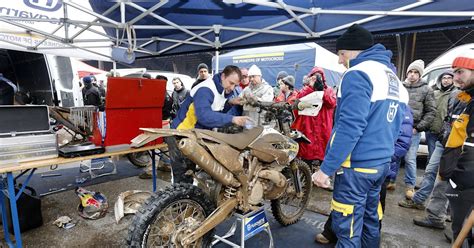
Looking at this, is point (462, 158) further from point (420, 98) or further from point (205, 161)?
point (420, 98)

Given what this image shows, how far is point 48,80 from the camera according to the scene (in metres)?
6.05

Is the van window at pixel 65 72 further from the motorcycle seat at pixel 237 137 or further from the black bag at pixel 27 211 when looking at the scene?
the motorcycle seat at pixel 237 137

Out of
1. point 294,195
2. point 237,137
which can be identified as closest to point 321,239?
point 294,195

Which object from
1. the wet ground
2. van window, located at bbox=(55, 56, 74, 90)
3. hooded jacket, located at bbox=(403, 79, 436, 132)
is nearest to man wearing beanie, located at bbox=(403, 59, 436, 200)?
hooded jacket, located at bbox=(403, 79, 436, 132)

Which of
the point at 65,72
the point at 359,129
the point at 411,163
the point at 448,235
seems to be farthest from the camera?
the point at 65,72

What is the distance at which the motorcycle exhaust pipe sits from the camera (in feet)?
5.98

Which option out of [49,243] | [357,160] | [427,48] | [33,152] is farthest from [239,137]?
[427,48]

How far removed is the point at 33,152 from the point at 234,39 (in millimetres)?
2744

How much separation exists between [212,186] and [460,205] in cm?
185

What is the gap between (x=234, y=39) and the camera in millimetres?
3809

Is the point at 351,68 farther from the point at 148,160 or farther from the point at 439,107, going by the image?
the point at 148,160

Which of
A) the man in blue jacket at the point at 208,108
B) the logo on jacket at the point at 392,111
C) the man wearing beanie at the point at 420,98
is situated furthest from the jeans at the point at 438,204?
the man in blue jacket at the point at 208,108

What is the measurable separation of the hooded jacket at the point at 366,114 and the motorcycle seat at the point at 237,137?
24.9 inches

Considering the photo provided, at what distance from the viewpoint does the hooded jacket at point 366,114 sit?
1754 mm
